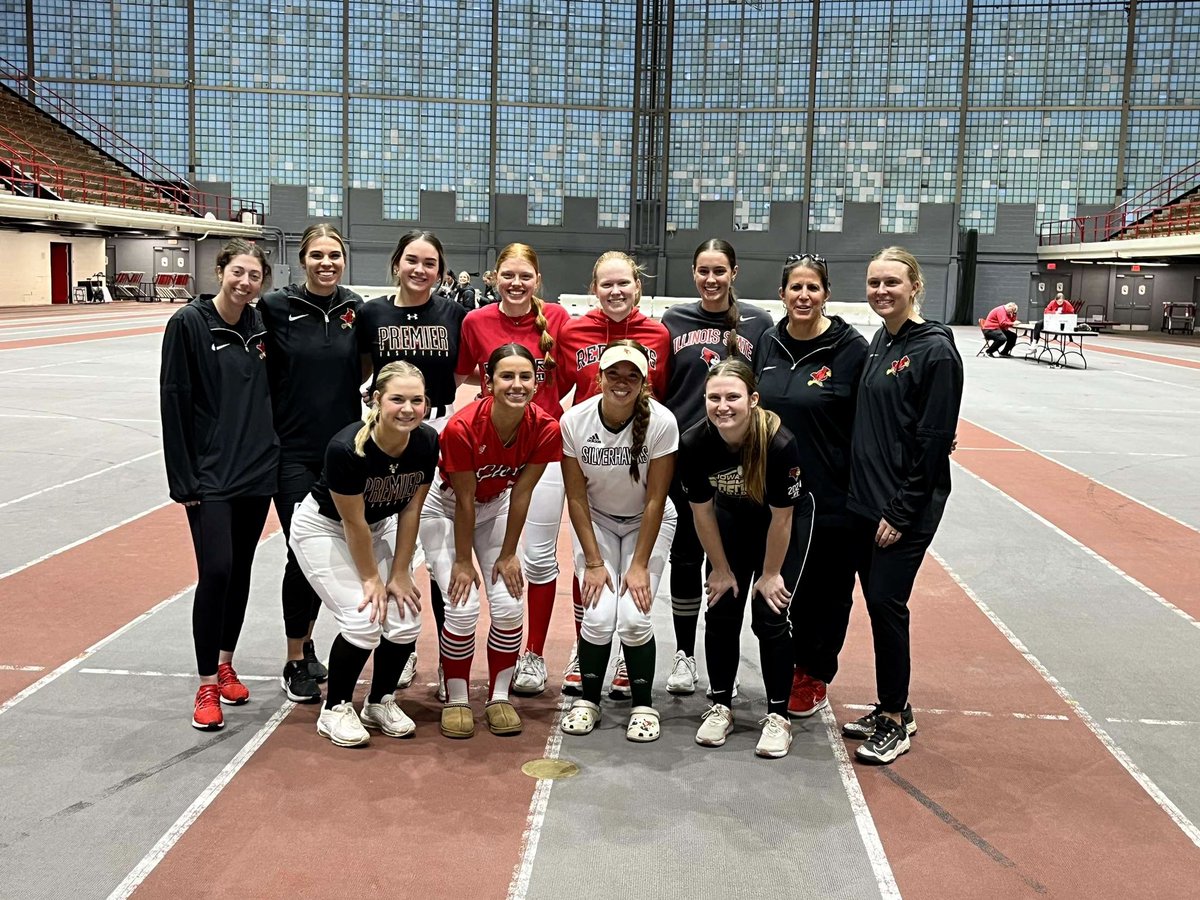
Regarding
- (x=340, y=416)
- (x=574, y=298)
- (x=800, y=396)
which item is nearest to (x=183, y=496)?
(x=340, y=416)

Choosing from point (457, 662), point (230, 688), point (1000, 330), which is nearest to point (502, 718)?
point (457, 662)

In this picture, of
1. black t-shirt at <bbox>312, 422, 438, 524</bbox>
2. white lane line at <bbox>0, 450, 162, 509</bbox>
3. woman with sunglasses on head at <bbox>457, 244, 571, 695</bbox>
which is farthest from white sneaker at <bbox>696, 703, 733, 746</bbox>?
white lane line at <bbox>0, 450, 162, 509</bbox>

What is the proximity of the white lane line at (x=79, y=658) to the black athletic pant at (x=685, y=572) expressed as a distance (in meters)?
2.71

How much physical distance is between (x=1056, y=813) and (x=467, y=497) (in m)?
2.39

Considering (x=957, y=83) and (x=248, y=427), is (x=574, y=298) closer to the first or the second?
(x=957, y=83)

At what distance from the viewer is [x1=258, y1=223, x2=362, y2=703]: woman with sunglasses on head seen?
4488 millimetres

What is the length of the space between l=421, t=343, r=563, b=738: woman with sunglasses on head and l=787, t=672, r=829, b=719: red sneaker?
116 centimetres

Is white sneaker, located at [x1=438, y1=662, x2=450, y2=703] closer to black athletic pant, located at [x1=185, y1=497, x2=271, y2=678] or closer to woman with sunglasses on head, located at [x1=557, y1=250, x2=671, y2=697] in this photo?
woman with sunglasses on head, located at [x1=557, y1=250, x2=671, y2=697]

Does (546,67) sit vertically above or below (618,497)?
above

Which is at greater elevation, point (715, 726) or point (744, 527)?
point (744, 527)

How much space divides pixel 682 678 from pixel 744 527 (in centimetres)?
87

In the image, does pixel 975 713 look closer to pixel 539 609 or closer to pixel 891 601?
pixel 891 601

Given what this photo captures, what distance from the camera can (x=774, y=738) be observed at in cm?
417

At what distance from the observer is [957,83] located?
36.4m
